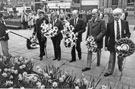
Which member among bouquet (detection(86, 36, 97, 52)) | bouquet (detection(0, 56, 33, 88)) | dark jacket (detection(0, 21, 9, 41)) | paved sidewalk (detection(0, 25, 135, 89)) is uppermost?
dark jacket (detection(0, 21, 9, 41))

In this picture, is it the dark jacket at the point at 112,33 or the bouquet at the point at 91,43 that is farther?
the bouquet at the point at 91,43

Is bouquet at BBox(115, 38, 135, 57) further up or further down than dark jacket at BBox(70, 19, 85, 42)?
further down

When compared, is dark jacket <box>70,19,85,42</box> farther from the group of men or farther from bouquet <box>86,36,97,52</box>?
bouquet <box>86,36,97,52</box>

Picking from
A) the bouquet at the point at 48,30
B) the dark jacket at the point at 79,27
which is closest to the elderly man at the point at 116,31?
the dark jacket at the point at 79,27

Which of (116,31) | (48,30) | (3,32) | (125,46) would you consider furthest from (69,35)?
(3,32)

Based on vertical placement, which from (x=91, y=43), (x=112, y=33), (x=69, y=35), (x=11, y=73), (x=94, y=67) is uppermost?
(x=112, y=33)

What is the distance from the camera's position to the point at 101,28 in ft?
13.9

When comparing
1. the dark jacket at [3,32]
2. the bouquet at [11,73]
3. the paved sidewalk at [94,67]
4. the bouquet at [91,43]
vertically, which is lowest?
the paved sidewalk at [94,67]

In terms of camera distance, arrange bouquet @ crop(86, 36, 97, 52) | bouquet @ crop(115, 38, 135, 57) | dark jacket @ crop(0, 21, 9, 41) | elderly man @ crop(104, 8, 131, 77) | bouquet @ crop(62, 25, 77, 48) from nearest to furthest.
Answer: bouquet @ crop(115, 38, 135, 57) < elderly man @ crop(104, 8, 131, 77) < bouquet @ crop(86, 36, 97, 52) < bouquet @ crop(62, 25, 77, 48) < dark jacket @ crop(0, 21, 9, 41)

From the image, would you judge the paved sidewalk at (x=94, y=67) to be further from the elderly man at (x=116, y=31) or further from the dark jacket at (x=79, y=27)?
the dark jacket at (x=79, y=27)

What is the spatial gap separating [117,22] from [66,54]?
9.98ft

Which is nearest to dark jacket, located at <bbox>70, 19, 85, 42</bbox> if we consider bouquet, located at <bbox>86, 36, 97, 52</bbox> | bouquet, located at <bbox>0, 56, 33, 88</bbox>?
bouquet, located at <bbox>86, 36, 97, 52</bbox>

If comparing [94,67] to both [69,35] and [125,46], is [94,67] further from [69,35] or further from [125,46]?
[125,46]

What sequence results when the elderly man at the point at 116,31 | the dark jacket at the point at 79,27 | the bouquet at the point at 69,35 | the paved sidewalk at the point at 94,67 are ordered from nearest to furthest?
the elderly man at the point at 116,31
the paved sidewalk at the point at 94,67
the bouquet at the point at 69,35
the dark jacket at the point at 79,27
